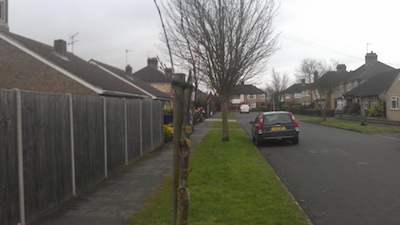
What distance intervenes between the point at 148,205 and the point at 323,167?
5.97 metres

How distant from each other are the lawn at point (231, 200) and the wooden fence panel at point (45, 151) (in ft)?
4.65

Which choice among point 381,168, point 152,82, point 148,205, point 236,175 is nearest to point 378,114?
point 152,82

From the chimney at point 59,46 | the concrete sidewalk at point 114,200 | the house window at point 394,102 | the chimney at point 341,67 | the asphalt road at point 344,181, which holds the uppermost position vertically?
the chimney at point 341,67

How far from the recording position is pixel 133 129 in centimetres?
1280

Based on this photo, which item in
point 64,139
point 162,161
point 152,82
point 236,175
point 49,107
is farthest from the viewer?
point 152,82

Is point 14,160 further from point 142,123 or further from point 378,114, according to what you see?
point 378,114

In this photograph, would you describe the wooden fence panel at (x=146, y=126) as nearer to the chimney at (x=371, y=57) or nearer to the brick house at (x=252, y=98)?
the chimney at (x=371, y=57)

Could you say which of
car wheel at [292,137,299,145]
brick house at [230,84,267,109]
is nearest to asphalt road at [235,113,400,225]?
car wheel at [292,137,299,145]

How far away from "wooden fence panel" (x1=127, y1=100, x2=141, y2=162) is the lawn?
2179 millimetres

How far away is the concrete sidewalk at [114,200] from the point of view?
A: 623cm

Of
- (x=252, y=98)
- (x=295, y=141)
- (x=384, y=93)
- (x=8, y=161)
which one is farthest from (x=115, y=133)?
(x=252, y=98)

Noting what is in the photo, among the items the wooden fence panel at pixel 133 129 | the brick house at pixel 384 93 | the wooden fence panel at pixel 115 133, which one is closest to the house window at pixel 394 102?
the brick house at pixel 384 93

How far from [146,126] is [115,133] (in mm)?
4025

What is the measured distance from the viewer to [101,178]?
9.46 m
